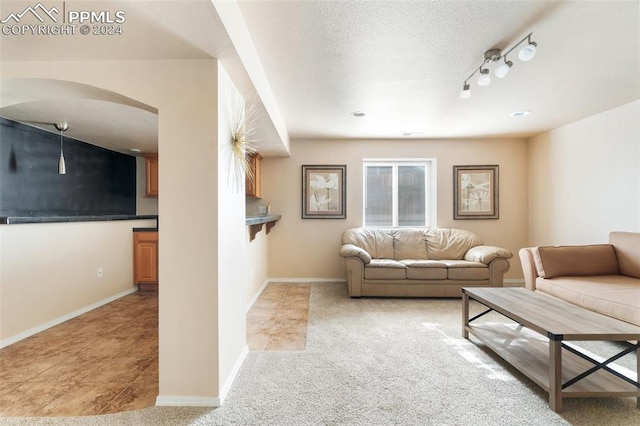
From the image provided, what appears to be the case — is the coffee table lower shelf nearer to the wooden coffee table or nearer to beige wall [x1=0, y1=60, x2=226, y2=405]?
the wooden coffee table

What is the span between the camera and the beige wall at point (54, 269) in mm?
2582

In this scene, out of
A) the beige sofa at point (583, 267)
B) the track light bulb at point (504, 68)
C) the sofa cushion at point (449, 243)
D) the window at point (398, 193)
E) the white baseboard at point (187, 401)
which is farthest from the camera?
the window at point (398, 193)

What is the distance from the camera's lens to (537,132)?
14.7ft

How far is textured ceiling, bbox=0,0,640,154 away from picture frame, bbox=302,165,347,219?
1.45 metres

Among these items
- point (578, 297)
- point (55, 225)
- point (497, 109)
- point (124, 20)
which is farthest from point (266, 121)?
point (578, 297)

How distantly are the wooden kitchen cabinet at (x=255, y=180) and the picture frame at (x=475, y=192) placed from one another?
10.3 feet

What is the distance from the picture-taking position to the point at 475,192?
4.80 meters

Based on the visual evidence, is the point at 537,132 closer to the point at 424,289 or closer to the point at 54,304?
the point at 424,289

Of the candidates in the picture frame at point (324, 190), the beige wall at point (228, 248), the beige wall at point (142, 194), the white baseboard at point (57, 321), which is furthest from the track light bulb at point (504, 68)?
the beige wall at point (142, 194)

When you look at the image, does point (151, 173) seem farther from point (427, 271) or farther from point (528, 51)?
point (528, 51)

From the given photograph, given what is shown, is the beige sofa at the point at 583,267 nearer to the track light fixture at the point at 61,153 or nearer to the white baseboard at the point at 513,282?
the white baseboard at the point at 513,282

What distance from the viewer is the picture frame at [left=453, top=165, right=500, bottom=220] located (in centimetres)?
477

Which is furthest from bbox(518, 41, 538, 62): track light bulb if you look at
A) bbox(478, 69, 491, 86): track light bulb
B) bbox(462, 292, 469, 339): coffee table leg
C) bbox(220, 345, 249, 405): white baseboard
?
bbox(220, 345, 249, 405): white baseboard

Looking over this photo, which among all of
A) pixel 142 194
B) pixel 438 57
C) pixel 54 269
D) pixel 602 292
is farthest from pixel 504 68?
pixel 142 194
